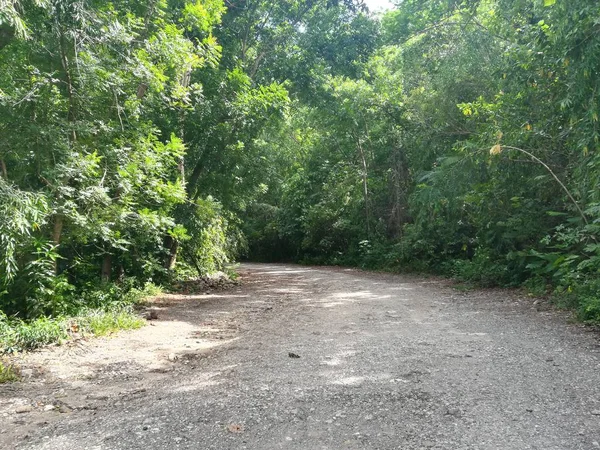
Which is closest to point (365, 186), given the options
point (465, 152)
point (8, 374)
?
point (465, 152)

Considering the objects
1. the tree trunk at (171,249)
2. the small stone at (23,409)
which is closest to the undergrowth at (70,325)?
the small stone at (23,409)

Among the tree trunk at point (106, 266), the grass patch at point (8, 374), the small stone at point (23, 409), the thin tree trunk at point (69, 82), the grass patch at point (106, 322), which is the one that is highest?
the thin tree trunk at point (69, 82)

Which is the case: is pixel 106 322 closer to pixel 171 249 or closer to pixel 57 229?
pixel 57 229

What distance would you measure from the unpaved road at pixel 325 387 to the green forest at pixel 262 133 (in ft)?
5.34

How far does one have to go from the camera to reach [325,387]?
4867 mm

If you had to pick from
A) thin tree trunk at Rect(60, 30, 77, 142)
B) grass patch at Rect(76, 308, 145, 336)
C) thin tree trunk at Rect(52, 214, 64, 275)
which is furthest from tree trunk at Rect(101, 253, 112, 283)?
thin tree trunk at Rect(60, 30, 77, 142)

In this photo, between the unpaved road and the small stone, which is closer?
the unpaved road

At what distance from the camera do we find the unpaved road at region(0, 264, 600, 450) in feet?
12.5

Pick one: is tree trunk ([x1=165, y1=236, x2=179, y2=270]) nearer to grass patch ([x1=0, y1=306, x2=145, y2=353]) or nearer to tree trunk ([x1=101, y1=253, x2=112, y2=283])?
tree trunk ([x1=101, y1=253, x2=112, y2=283])

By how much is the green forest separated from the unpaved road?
5.34ft

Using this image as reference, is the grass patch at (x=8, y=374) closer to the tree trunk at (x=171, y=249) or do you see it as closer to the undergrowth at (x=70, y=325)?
the undergrowth at (x=70, y=325)

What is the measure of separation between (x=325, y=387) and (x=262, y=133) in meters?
11.8

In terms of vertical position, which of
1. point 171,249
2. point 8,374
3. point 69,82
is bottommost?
point 8,374

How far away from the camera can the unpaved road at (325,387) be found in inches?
150
